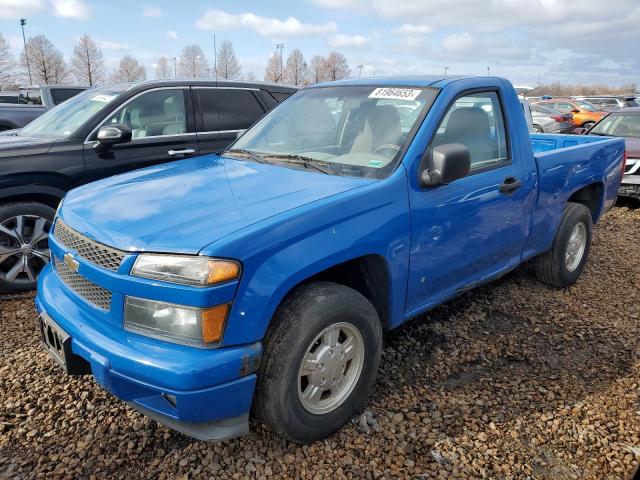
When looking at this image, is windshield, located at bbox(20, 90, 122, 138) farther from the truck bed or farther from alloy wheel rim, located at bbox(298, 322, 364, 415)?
the truck bed

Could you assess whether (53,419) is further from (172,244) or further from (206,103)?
(206,103)

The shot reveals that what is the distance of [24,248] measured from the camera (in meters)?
4.31

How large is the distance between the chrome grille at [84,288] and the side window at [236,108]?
10.7 feet

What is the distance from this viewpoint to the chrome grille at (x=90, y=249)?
2.24m

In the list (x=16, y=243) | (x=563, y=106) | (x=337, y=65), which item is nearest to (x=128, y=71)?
(x=337, y=65)

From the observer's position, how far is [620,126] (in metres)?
9.20

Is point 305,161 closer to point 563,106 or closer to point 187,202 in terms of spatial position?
point 187,202

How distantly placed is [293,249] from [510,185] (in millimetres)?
1919

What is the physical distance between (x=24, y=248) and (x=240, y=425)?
3.09 meters

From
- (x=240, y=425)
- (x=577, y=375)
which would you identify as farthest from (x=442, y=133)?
(x=240, y=425)

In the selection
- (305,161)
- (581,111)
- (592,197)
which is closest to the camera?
(305,161)

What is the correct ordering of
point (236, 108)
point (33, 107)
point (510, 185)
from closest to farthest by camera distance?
point (510, 185)
point (236, 108)
point (33, 107)

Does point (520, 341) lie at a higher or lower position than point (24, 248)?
lower

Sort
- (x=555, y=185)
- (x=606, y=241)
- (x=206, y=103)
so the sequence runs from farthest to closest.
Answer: (x=606, y=241), (x=206, y=103), (x=555, y=185)
